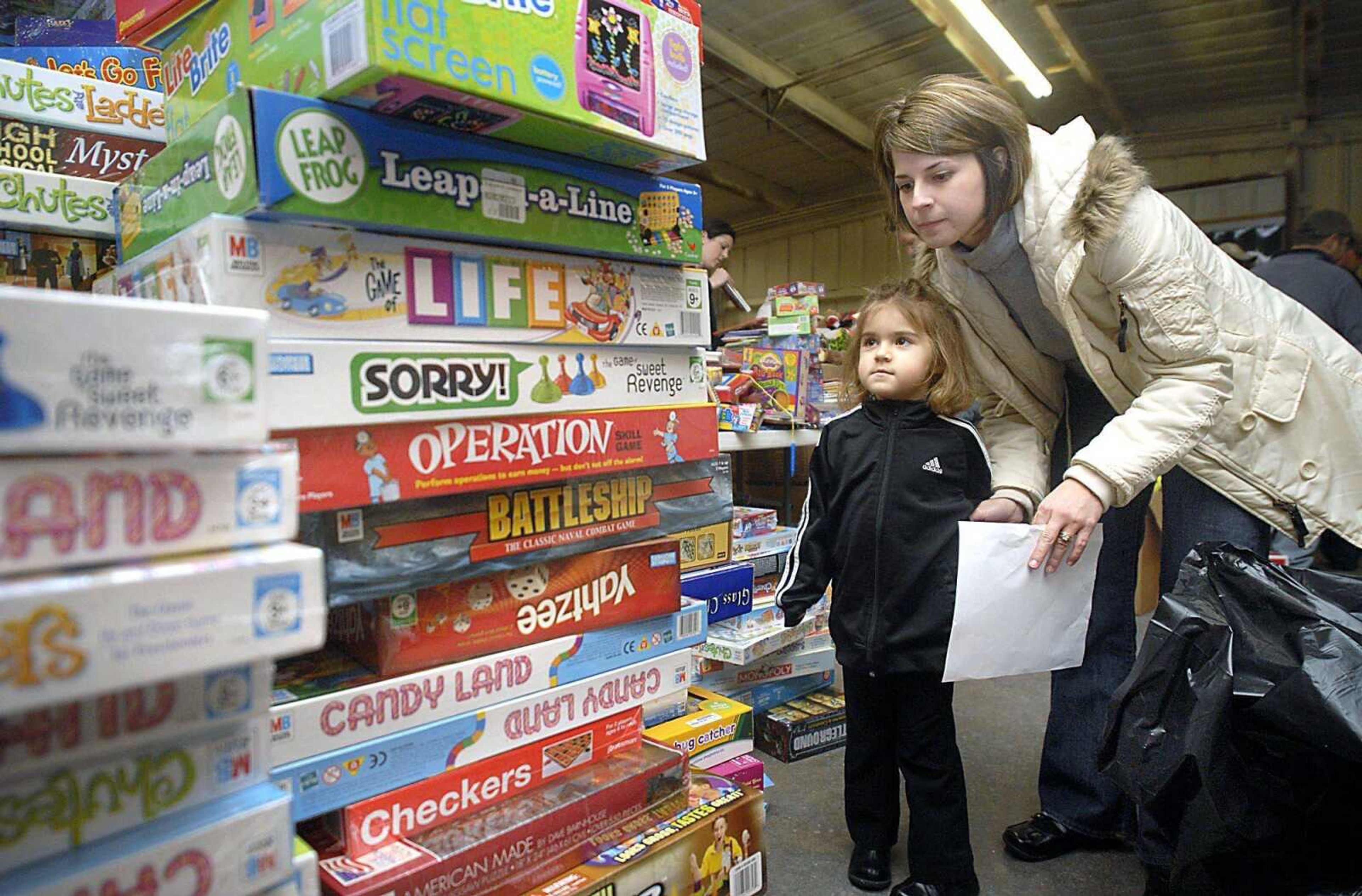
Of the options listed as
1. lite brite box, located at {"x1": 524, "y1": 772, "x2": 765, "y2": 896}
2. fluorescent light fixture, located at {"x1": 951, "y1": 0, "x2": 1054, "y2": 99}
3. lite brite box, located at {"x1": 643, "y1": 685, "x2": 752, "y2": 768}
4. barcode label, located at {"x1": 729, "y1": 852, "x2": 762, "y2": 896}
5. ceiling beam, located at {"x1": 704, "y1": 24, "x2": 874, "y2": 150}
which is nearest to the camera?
lite brite box, located at {"x1": 524, "y1": 772, "x2": 765, "y2": 896}

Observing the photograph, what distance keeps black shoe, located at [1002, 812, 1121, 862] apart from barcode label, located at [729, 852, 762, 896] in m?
0.62

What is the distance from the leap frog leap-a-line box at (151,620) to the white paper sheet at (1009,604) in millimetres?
918

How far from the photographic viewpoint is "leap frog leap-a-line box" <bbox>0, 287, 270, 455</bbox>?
436 millimetres

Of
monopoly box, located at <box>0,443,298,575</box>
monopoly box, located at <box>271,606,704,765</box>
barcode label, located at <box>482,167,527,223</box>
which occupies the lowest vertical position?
monopoly box, located at <box>271,606,704,765</box>

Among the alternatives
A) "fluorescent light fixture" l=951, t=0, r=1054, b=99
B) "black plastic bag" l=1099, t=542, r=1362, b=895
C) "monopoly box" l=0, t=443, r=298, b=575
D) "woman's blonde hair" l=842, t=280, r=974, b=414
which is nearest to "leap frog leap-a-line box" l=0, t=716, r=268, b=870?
"monopoly box" l=0, t=443, r=298, b=575

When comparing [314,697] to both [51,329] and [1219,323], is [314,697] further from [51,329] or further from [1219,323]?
[1219,323]

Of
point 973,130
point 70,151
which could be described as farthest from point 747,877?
point 70,151

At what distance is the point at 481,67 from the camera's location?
72 centimetres

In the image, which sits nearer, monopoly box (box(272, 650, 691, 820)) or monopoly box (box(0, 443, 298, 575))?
monopoly box (box(0, 443, 298, 575))

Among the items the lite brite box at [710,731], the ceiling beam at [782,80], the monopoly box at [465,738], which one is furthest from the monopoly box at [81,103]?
the ceiling beam at [782,80]

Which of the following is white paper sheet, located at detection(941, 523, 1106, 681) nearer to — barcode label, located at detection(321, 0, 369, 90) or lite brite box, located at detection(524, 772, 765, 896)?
lite brite box, located at detection(524, 772, 765, 896)

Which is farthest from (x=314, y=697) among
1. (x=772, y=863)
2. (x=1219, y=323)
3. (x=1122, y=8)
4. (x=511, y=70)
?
(x=1122, y=8)

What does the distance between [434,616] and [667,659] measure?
32 cm

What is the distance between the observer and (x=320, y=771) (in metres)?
0.77
